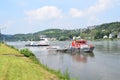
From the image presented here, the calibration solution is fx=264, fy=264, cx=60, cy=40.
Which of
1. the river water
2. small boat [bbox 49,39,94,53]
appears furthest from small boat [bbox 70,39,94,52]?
the river water

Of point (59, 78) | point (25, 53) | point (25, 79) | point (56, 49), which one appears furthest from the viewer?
point (56, 49)

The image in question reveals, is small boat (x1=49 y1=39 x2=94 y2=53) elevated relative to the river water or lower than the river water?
elevated

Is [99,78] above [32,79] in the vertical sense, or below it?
below

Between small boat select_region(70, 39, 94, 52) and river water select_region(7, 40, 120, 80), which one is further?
small boat select_region(70, 39, 94, 52)

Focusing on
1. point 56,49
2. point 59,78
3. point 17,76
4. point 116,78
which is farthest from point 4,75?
point 56,49

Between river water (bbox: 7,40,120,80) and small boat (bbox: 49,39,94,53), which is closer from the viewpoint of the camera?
river water (bbox: 7,40,120,80)

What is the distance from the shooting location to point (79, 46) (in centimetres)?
7956

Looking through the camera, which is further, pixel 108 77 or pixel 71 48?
pixel 71 48

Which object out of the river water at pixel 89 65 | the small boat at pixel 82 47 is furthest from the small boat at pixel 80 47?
the river water at pixel 89 65

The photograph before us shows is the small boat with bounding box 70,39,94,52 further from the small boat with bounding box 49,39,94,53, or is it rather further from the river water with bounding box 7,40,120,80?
the river water with bounding box 7,40,120,80

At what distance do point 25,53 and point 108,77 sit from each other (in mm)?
12355

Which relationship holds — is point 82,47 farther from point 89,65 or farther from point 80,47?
point 89,65

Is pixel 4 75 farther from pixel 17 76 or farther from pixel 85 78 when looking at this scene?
pixel 85 78

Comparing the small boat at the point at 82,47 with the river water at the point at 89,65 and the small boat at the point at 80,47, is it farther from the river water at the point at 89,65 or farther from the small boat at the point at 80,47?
the river water at the point at 89,65
